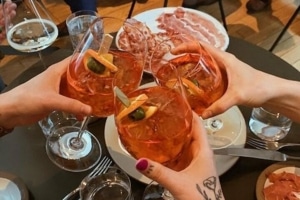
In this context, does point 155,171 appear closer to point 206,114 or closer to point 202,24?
point 206,114

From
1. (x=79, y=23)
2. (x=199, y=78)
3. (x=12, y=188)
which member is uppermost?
(x=199, y=78)

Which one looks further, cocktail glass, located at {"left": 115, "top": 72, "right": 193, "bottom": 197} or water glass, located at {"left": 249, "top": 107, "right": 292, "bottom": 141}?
water glass, located at {"left": 249, "top": 107, "right": 292, "bottom": 141}

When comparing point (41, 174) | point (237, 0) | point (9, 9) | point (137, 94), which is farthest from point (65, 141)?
point (237, 0)

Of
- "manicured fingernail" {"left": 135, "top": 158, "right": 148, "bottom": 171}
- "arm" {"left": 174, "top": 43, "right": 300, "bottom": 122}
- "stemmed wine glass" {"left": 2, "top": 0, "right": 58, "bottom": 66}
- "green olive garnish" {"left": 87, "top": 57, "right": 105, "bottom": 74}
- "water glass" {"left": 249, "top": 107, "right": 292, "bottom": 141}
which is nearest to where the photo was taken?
"manicured fingernail" {"left": 135, "top": 158, "right": 148, "bottom": 171}

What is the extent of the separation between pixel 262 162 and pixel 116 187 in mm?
325

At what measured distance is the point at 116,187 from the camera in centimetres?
92

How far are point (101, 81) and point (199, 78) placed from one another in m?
0.19

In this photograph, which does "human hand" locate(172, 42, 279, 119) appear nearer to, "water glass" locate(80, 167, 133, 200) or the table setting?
the table setting

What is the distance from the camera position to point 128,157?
3.16 ft

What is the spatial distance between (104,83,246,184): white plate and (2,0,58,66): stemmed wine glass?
12.6 inches

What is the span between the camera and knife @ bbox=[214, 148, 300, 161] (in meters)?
0.95

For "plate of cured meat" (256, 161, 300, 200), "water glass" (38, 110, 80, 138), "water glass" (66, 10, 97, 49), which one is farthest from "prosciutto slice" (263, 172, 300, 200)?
"water glass" (66, 10, 97, 49)

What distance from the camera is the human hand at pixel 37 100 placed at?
856mm

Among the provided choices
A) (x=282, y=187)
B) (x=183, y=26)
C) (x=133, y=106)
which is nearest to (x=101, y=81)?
(x=133, y=106)
